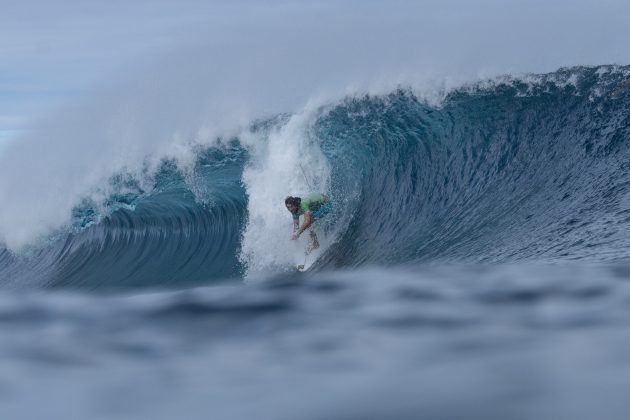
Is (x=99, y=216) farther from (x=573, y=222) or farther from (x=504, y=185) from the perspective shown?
(x=573, y=222)

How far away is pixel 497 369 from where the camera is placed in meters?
2.80

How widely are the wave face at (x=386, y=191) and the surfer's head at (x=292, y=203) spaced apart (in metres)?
0.72

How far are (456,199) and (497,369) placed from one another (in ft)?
26.5

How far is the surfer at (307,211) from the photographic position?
1072 cm

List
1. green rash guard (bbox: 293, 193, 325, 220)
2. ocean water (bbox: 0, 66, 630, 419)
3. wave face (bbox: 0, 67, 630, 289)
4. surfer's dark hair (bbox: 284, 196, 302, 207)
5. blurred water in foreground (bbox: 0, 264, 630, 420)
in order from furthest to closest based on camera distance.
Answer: green rash guard (bbox: 293, 193, 325, 220) → surfer's dark hair (bbox: 284, 196, 302, 207) → wave face (bbox: 0, 67, 630, 289) → ocean water (bbox: 0, 66, 630, 419) → blurred water in foreground (bbox: 0, 264, 630, 420)

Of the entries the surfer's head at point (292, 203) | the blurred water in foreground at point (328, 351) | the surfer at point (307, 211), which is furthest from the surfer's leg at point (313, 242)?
the blurred water in foreground at point (328, 351)

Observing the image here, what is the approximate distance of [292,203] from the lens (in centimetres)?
1069

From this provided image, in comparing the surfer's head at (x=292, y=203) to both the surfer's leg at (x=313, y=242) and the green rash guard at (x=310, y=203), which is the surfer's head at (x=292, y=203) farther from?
the surfer's leg at (x=313, y=242)

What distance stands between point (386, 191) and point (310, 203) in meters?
1.56

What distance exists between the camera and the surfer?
10.7 m

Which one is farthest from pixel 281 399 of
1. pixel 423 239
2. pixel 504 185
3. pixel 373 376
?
pixel 504 185

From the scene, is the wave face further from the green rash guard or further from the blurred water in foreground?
the blurred water in foreground

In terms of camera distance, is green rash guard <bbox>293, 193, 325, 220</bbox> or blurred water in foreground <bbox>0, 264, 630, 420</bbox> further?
green rash guard <bbox>293, 193, 325, 220</bbox>

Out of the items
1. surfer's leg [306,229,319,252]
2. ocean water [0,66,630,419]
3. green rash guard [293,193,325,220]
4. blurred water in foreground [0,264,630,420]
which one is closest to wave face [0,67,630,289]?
ocean water [0,66,630,419]
